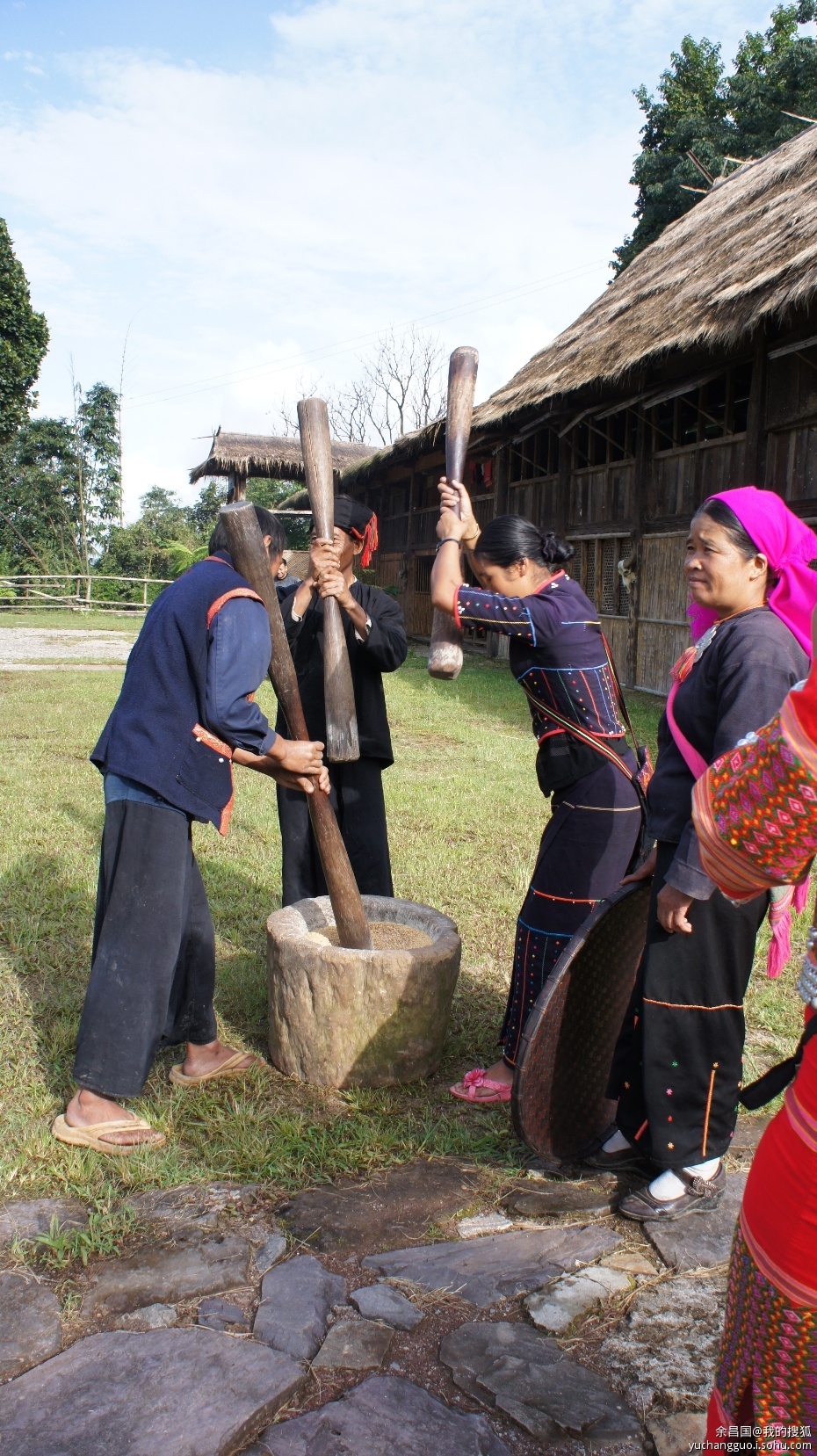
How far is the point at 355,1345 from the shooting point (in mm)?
1900

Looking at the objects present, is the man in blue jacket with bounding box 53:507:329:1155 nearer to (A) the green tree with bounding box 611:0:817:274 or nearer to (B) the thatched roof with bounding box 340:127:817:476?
(B) the thatched roof with bounding box 340:127:817:476

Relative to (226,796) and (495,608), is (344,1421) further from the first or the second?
(495,608)

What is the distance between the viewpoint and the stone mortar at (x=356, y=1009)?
280cm

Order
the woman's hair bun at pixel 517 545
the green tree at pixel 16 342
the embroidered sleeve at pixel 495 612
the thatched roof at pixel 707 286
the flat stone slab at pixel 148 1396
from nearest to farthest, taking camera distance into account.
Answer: the flat stone slab at pixel 148 1396
the embroidered sleeve at pixel 495 612
the woman's hair bun at pixel 517 545
the thatched roof at pixel 707 286
the green tree at pixel 16 342

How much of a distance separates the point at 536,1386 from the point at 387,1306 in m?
Result: 0.36

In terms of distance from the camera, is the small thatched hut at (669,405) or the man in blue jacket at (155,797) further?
the small thatched hut at (669,405)

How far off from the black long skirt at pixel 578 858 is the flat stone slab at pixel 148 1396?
1277 mm

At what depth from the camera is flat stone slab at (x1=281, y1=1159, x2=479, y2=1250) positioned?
228cm

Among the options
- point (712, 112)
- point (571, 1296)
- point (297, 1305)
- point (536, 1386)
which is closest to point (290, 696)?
point (297, 1305)

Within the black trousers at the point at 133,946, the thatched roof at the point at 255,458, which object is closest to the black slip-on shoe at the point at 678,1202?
the black trousers at the point at 133,946

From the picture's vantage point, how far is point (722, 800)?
1145 millimetres

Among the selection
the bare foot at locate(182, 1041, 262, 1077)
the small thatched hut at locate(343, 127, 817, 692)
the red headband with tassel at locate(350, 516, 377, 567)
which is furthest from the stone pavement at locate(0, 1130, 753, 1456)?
the small thatched hut at locate(343, 127, 817, 692)

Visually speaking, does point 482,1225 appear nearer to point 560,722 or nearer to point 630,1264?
point 630,1264

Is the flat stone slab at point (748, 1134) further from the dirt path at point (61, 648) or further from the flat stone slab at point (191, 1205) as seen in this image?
the dirt path at point (61, 648)
